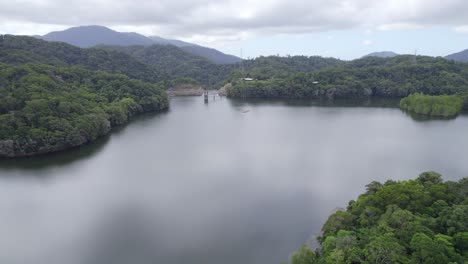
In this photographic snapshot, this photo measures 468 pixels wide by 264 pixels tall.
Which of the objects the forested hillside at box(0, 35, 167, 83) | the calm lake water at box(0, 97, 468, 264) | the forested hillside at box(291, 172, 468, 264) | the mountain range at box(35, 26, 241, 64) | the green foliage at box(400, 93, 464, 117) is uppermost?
the mountain range at box(35, 26, 241, 64)

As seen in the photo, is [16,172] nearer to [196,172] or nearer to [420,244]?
[196,172]

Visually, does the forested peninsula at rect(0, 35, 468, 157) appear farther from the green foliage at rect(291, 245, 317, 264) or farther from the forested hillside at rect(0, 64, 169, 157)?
the green foliage at rect(291, 245, 317, 264)

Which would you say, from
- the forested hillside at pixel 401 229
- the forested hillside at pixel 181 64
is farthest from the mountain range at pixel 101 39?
the forested hillside at pixel 401 229

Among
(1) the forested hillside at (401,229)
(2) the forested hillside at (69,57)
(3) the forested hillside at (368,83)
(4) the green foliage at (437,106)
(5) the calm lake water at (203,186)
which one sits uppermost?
(2) the forested hillside at (69,57)

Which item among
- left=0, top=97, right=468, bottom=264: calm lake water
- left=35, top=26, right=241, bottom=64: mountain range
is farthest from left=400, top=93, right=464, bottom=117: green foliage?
left=35, top=26, right=241, bottom=64: mountain range

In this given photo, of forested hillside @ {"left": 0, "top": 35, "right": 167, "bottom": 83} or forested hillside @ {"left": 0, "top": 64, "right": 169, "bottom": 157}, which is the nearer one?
forested hillside @ {"left": 0, "top": 64, "right": 169, "bottom": 157}

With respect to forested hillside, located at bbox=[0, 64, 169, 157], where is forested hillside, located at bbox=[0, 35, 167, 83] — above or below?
above

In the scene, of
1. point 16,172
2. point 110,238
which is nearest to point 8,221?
point 110,238

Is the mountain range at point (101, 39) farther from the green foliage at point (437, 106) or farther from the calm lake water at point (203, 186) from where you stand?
the calm lake water at point (203, 186)
